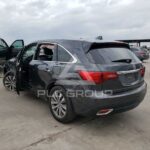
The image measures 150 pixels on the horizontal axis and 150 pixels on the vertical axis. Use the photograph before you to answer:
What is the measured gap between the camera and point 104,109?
167 inches

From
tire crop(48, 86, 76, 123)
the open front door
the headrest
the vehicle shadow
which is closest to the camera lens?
tire crop(48, 86, 76, 123)

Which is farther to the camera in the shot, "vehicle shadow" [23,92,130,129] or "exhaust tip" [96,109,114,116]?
"vehicle shadow" [23,92,130,129]

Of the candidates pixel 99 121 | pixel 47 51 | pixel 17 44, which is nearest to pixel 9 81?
pixel 47 51

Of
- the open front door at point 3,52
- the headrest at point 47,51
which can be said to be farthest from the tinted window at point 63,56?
the open front door at point 3,52

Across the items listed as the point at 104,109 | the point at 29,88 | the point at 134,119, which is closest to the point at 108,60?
the point at 104,109

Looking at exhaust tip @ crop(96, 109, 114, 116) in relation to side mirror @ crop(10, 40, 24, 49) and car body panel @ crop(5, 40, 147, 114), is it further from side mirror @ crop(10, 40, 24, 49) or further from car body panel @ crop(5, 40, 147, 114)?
side mirror @ crop(10, 40, 24, 49)

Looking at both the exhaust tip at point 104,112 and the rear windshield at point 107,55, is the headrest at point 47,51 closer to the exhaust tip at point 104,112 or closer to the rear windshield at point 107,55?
the rear windshield at point 107,55

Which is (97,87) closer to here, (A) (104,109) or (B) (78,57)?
(A) (104,109)

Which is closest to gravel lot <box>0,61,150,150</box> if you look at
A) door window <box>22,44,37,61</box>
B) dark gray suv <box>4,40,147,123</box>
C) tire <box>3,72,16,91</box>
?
dark gray suv <box>4,40,147,123</box>

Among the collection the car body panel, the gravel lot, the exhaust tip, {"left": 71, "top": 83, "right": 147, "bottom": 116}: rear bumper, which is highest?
the car body panel

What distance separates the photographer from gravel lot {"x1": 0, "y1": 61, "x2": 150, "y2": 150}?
401 centimetres

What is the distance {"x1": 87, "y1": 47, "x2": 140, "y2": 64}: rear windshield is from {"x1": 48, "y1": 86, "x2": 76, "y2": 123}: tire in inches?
34.2

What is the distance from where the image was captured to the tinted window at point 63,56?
4.67 metres

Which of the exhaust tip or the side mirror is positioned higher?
the side mirror
